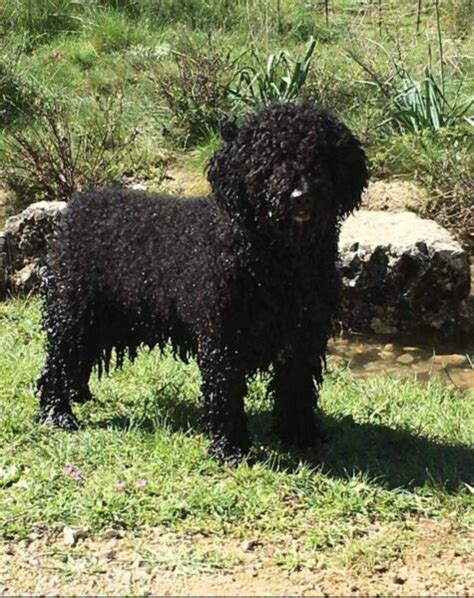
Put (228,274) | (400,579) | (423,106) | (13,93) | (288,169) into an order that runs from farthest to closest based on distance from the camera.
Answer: (13,93) < (423,106) < (228,274) < (288,169) < (400,579)

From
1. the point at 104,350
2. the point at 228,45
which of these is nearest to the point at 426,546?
the point at 104,350

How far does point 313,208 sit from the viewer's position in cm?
397

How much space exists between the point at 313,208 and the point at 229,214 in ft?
1.38

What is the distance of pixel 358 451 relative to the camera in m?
4.70

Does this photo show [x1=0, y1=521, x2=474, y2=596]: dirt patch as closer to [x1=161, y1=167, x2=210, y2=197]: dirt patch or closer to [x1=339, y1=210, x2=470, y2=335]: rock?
[x1=339, y1=210, x2=470, y2=335]: rock

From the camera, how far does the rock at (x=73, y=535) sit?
385 centimetres

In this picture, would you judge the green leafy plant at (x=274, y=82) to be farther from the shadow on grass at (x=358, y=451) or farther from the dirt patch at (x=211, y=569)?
the dirt patch at (x=211, y=569)

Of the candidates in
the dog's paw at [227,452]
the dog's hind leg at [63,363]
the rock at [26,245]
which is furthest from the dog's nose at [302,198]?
the rock at [26,245]

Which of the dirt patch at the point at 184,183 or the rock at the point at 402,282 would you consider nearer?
the rock at the point at 402,282

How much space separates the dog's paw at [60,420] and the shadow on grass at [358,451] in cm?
11

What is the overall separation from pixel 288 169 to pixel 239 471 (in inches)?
52.1

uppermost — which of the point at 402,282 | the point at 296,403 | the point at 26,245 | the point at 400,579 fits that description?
the point at 26,245

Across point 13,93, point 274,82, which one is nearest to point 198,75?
point 274,82

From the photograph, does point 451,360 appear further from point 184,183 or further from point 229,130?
point 184,183
